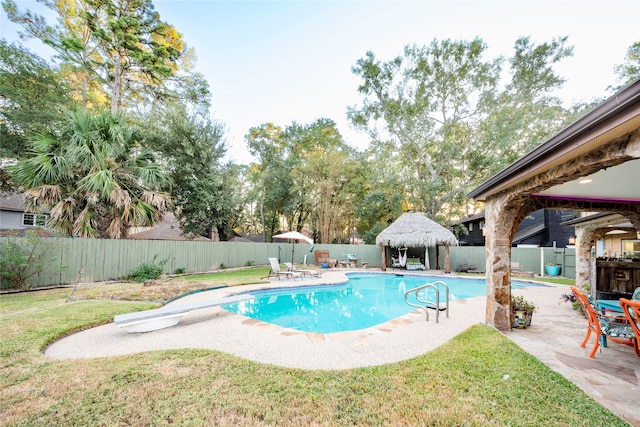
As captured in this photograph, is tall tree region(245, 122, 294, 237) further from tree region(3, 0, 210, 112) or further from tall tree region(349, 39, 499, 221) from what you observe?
tree region(3, 0, 210, 112)

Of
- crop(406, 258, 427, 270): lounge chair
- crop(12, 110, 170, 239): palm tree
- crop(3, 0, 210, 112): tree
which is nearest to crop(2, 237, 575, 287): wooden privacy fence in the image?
crop(12, 110, 170, 239): palm tree

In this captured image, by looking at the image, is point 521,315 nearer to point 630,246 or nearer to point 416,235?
point 416,235

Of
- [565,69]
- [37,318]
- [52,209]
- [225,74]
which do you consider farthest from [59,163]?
[565,69]

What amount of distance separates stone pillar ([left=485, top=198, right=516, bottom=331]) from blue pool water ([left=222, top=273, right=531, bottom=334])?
2.39m

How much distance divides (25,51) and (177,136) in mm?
7369

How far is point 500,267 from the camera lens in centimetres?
454

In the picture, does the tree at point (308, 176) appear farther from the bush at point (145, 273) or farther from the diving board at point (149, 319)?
the diving board at point (149, 319)

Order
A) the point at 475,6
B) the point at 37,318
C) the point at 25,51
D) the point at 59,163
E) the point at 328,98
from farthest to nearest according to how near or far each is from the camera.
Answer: the point at 328,98
the point at 25,51
the point at 475,6
the point at 59,163
the point at 37,318

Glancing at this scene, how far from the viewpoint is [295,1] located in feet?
33.3

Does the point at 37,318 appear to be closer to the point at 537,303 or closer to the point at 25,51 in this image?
the point at 537,303

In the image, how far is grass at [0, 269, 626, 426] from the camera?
2203 millimetres

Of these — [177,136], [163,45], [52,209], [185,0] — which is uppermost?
[163,45]

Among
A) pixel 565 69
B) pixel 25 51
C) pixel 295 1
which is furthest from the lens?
pixel 565 69

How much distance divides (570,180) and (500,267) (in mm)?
2065
